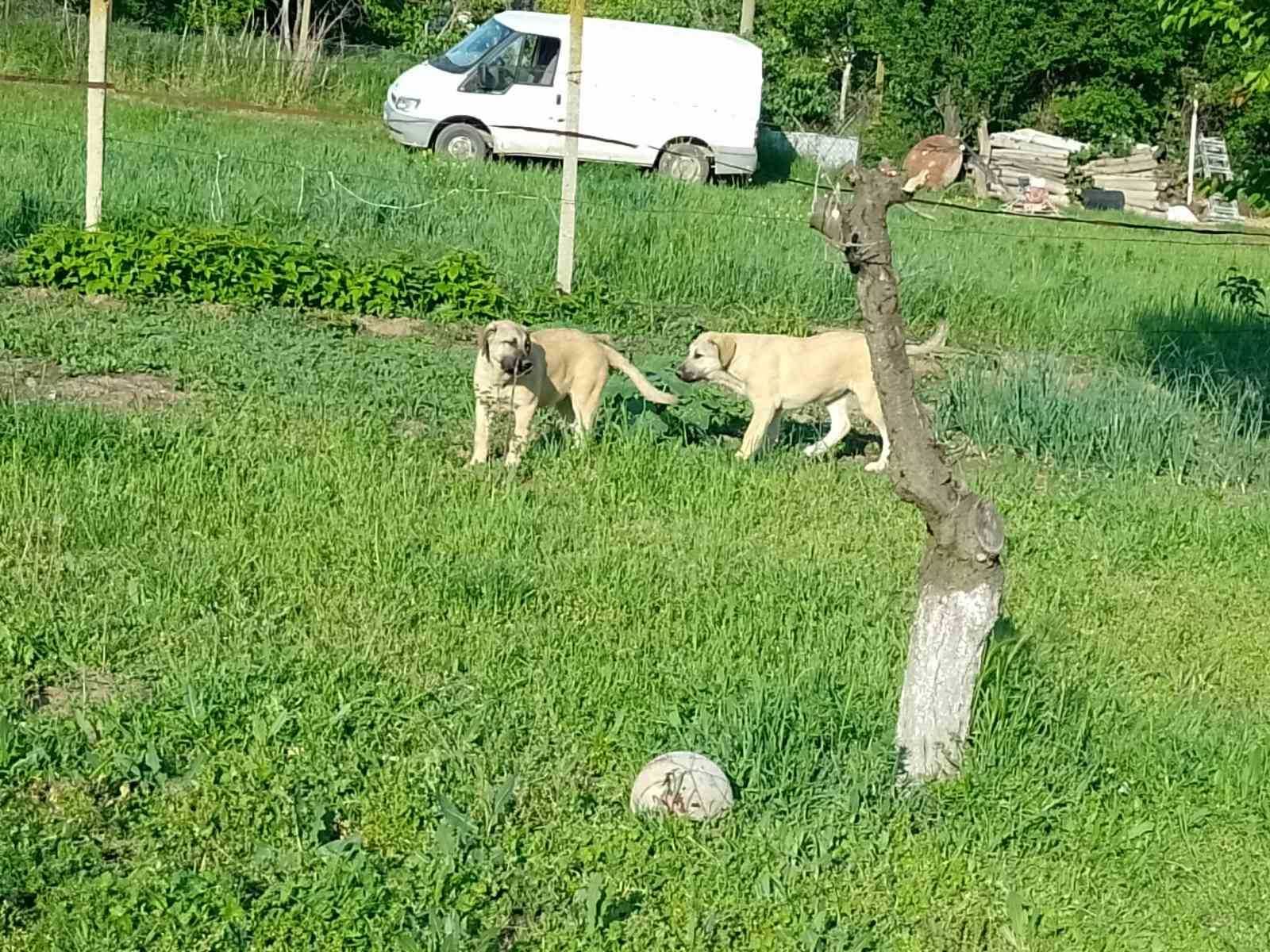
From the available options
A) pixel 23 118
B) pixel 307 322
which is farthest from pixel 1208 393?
pixel 23 118

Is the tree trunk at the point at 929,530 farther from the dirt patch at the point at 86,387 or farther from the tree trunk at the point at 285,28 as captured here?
the tree trunk at the point at 285,28

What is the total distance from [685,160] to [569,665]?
1778 cm

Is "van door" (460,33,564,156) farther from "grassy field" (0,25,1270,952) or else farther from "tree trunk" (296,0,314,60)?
"grassy field" (0,25,1270,952)

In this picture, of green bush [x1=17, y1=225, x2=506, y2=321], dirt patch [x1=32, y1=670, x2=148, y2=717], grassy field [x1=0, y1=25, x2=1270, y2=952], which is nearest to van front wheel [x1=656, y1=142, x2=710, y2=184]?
green bush [x1=17, y1=225, x2=506, y2=321]

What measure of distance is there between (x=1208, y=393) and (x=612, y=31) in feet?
45.8

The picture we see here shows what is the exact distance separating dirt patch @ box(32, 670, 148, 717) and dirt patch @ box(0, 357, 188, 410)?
3494 millimetres

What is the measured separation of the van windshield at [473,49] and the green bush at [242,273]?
34.1 feet

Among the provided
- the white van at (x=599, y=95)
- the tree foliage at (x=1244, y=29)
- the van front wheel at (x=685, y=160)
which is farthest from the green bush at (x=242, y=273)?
the van front wheel at (x=685, y=160)

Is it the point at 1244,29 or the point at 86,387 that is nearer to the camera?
the point at 1244,29

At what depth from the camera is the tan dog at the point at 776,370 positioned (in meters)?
9.12

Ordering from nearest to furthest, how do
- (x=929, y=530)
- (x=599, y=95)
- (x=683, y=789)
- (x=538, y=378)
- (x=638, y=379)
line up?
(x=683, y=789) → (x=929, y=530) → (x=538, y=378) → (x=638, y=379) → (x=599, y=95)

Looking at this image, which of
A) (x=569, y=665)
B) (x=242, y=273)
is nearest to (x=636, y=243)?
(x=242, y=273)

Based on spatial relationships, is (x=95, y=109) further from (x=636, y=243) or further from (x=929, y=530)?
(x=929, y=530)

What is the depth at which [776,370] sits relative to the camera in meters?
9.13
